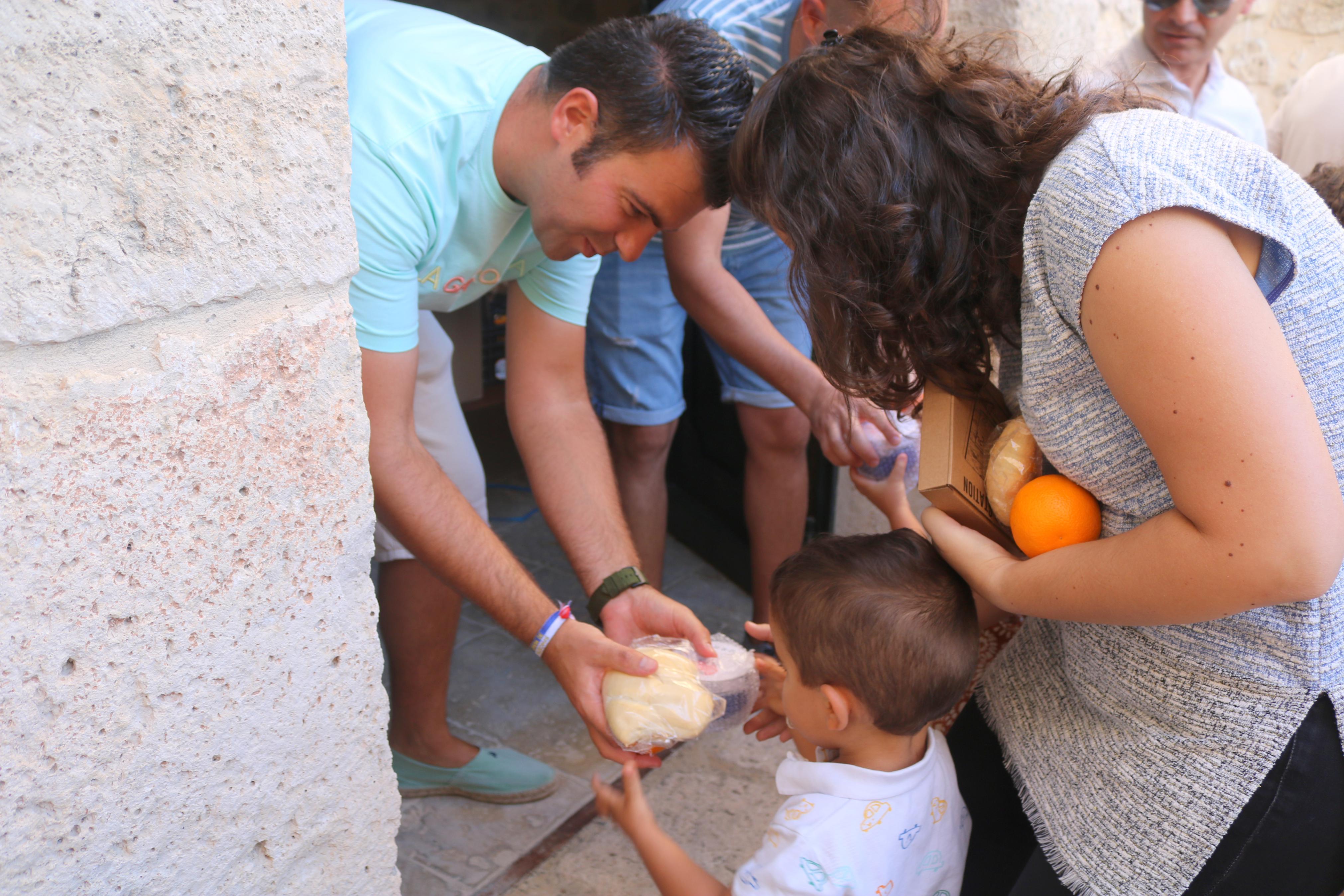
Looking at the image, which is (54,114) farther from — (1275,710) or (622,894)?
(622,894)

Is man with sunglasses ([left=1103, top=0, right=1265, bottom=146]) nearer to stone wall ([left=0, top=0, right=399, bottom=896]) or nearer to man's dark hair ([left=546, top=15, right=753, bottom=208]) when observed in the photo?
man's dark hair ([left=546, top=15, right=753, bottom=208])

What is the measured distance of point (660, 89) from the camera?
1.62 metres

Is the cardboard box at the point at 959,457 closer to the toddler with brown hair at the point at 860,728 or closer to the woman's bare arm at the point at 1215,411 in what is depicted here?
the toddler with brown hair at the point at 860,728

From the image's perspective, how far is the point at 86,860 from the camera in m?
0.94

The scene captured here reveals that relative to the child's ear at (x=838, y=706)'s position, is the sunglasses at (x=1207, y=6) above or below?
above

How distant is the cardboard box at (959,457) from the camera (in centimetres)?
118

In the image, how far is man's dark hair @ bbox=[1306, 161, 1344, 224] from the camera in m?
1.38

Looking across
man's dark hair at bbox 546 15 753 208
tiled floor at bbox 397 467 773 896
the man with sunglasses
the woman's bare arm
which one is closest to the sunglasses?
the man with sunglasses

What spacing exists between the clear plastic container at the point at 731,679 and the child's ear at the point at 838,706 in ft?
0.72

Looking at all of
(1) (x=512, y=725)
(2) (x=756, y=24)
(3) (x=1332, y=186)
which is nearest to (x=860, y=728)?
(3) (x=1332, y=186)

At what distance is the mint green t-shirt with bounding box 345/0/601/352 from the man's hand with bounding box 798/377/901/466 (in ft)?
1.76

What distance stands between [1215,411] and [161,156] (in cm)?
90

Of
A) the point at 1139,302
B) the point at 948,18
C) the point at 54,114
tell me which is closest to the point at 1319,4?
the point at 948,18

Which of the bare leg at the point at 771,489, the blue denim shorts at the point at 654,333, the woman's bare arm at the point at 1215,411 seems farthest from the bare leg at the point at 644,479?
the woman's bare arm at the point at 1215,411
